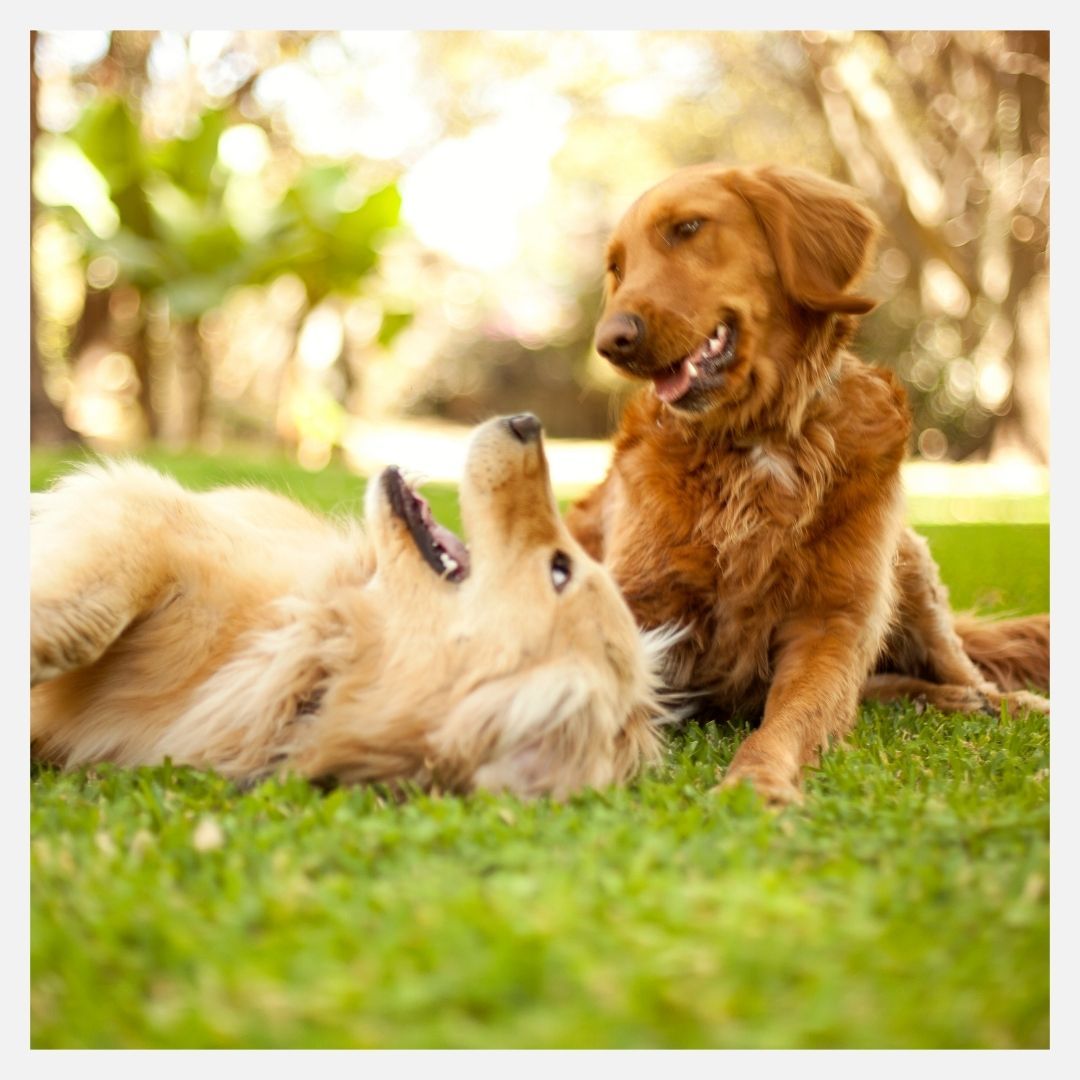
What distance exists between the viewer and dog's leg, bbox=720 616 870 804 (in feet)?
8.48

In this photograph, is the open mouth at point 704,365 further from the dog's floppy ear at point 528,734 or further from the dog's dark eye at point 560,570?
the dog's floppy ear at point 528,734

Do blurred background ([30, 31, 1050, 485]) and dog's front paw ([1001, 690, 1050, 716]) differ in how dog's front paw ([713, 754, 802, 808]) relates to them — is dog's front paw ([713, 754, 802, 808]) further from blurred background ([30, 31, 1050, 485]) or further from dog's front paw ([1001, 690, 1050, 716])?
blurred background ([30, 31, 1050, 485])

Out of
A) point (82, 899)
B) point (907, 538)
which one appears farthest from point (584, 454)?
point (82, 899)

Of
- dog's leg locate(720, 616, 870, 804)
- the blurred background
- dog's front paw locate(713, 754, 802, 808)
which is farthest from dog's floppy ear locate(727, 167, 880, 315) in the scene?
the blurred background

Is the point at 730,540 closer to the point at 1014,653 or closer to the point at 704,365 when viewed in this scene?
the point at 704,365

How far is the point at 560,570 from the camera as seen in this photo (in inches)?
97.4

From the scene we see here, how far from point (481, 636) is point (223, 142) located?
10.9 m

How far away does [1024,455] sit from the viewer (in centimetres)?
962

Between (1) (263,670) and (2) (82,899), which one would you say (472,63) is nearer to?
(1) (263,670)

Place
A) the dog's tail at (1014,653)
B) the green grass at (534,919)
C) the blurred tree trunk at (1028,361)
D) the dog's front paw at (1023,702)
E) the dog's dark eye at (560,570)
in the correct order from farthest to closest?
1. the blurred tree trunk at (1028,361)
2. the dog's tail at (1014,653)
3. the dog's front paw at (1023,702)
4. the dog's dark eye at (560,570)
5. the green grass at (534,919)

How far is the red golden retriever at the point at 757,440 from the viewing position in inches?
122

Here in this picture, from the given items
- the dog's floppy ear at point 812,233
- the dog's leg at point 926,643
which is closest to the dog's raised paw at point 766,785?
the dog's floppy ear at point 812,233

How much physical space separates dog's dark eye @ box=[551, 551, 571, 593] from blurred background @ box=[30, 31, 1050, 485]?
142 inches

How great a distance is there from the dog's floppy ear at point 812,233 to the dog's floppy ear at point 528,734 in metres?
1.37
